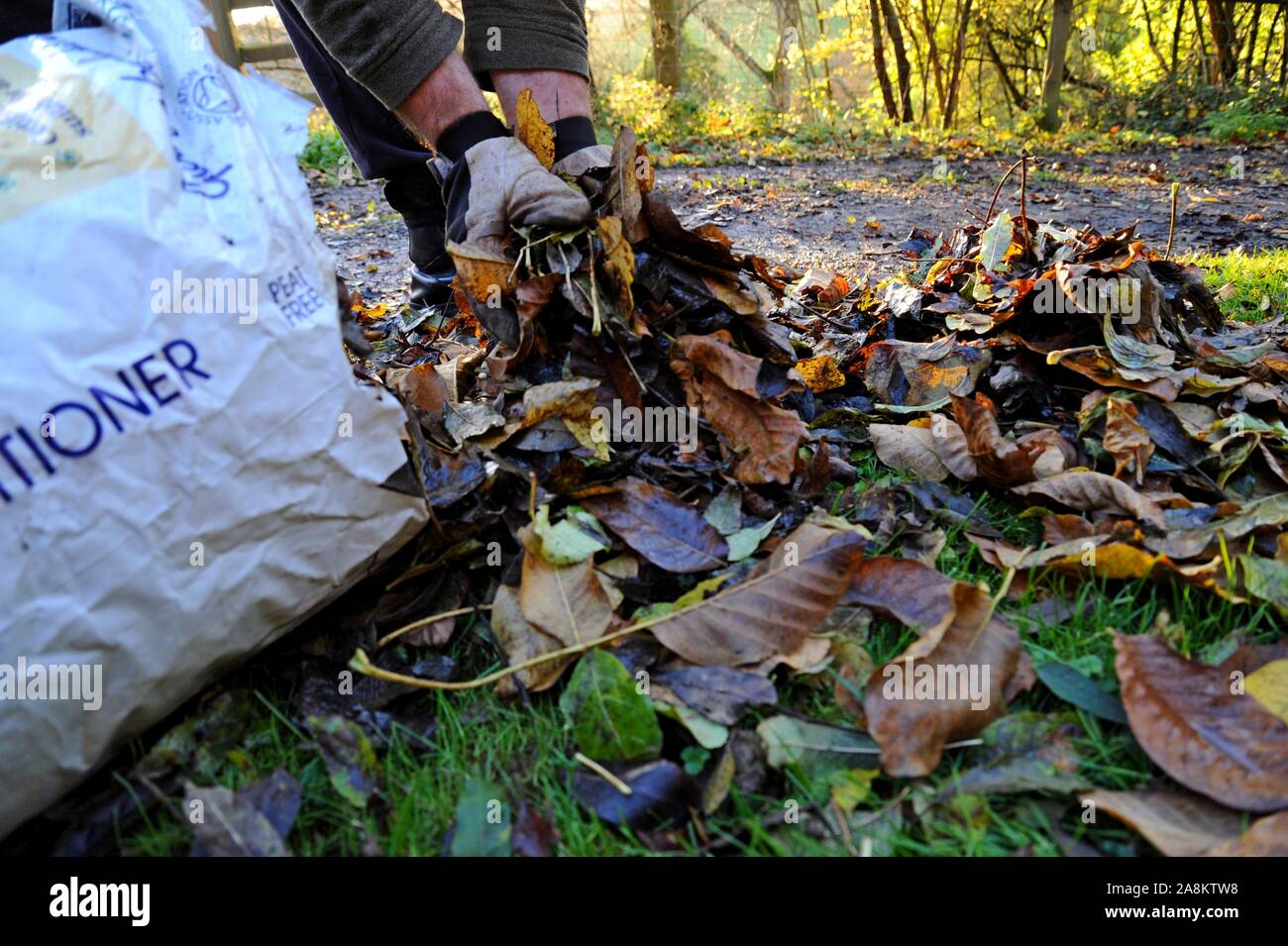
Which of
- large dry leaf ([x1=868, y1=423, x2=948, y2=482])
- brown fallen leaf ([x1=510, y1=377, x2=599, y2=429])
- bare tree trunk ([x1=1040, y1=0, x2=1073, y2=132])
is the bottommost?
large dry leaf ([x1=868, y1=423, x2=948, y2=482])

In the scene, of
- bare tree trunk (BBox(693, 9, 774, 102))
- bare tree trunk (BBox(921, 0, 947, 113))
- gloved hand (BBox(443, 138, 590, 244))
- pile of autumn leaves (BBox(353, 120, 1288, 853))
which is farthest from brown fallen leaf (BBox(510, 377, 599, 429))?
bare tree trunk (BBox(693, 9, 774, 102))

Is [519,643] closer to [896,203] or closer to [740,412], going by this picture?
[740,412]

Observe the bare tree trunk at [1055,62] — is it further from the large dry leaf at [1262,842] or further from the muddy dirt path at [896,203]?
the large dry leaf at [1262,842]

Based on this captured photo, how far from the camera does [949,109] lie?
450 inches

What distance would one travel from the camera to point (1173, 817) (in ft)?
3.26

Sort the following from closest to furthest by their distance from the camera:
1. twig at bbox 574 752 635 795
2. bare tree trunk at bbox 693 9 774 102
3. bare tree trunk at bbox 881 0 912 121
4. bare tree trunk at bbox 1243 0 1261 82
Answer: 1. twig at bbox 574 752 635 795
2. bare tree trunk at bbox 1243 0 1261 82
3. bare tree trunk at bbox 881 0 912 121
4. bare tree trunk at bbox 693 9 774 102

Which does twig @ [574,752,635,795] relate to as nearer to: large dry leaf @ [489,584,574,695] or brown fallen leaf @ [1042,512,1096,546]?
large dry leaf @ [489,584,574,695]

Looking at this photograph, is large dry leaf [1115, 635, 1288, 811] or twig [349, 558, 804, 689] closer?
large dry leaf [1115, 635, 1288, 811]

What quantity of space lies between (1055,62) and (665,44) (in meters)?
5.15

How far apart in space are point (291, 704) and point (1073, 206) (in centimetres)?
578

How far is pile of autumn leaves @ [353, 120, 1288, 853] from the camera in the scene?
3.63 feet

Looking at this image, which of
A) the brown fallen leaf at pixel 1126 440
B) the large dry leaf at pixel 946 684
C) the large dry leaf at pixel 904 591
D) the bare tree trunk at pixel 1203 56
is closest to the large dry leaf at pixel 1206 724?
the large dry leaf at pixel 946 684

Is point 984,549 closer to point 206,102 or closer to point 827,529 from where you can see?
point 827,529
